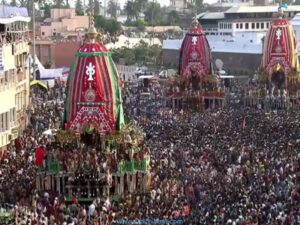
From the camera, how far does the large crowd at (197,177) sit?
2364 centimetres

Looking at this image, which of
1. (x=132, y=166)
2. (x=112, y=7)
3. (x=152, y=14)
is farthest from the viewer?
(x=112, y=7)

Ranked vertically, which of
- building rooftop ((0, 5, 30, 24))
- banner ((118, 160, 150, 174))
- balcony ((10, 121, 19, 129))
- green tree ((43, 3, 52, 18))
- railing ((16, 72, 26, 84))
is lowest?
balcony ((10, 121, 19, 129))

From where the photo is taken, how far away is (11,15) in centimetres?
4272

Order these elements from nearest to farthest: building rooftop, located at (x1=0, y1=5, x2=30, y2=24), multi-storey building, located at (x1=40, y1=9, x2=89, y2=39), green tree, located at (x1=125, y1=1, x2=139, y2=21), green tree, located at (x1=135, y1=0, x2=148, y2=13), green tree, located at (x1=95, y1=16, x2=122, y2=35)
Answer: building rooftop, located at (x1=0, y1=5, x2=30, y2=24)
multi-storey building, located at (x1=40, y1=9, x2=89, y2=39)
green tree, located at (x1=95, y1=16, x2=122, y2=35)
green tree, located at (x1=125, y1=1, x2=139, y2=21)
green tree, located at (x1=135, y1=0, x2=148, y2=13)

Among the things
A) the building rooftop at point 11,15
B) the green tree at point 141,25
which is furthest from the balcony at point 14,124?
the green tree at point 141,25

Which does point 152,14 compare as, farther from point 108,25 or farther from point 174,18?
point 108,25

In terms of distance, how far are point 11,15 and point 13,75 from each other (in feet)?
9.56

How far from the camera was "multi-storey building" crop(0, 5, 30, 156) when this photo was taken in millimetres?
38156

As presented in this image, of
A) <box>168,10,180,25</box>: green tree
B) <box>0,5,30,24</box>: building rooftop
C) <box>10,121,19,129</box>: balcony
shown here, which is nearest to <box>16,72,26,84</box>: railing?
<box>0,5,30,24</box>: building rooftop

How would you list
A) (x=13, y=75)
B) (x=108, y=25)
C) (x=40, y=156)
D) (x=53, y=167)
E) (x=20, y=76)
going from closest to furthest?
(x=53, y=167)
(x=40, y=156)
(x=13, y=75)
(x=20, y=76)
(x=108, y=25)

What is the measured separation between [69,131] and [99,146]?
1.03m

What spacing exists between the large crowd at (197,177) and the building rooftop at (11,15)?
4.98 m

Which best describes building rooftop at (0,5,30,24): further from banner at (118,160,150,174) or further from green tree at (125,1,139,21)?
green tree at (125,1,139,21)

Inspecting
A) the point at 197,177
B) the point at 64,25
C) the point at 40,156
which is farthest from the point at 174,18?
the point at 40,156
